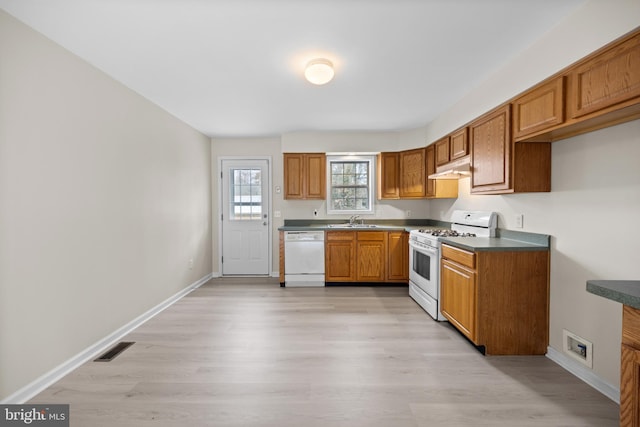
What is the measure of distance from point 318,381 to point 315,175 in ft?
11.0

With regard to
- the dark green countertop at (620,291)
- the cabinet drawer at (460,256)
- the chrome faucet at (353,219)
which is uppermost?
the chrome faucet at (353,219)

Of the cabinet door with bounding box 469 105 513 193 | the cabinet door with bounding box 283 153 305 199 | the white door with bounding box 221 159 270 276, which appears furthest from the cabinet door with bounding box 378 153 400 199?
the white door with bounding box 221 159 270 276

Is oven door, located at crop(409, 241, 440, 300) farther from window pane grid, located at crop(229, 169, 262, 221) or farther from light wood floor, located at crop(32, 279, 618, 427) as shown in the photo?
window pane grid, located at crop(229, 169, 262, 221)

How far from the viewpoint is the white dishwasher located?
4578 millimetres

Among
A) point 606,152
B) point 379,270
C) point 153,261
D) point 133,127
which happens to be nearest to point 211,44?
point 133,127

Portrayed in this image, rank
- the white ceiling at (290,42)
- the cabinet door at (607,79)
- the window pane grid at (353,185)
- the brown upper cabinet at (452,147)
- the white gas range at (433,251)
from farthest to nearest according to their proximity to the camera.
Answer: the window pane grid at (353,185) → the brown upper cabinet at (452,147) → the white gas range at (433,251) → the white ceiling at (290,42) → the cabinet door at (607,79)

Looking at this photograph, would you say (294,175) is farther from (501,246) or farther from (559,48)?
(559,48)

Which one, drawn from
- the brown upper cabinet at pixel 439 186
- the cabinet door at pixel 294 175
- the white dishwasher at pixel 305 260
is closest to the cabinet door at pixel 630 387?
the brown upper cabinet at pixel 439 186

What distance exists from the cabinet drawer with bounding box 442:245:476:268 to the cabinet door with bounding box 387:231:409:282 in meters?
1.40

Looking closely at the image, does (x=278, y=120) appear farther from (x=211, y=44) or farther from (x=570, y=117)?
(x=570, y=117)

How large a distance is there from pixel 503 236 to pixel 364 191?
2.48 metres

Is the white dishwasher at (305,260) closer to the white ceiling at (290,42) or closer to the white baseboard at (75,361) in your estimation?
the white baseboard at (75,361)

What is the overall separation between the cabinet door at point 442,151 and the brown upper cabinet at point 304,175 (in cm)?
178

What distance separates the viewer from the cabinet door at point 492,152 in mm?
2506
